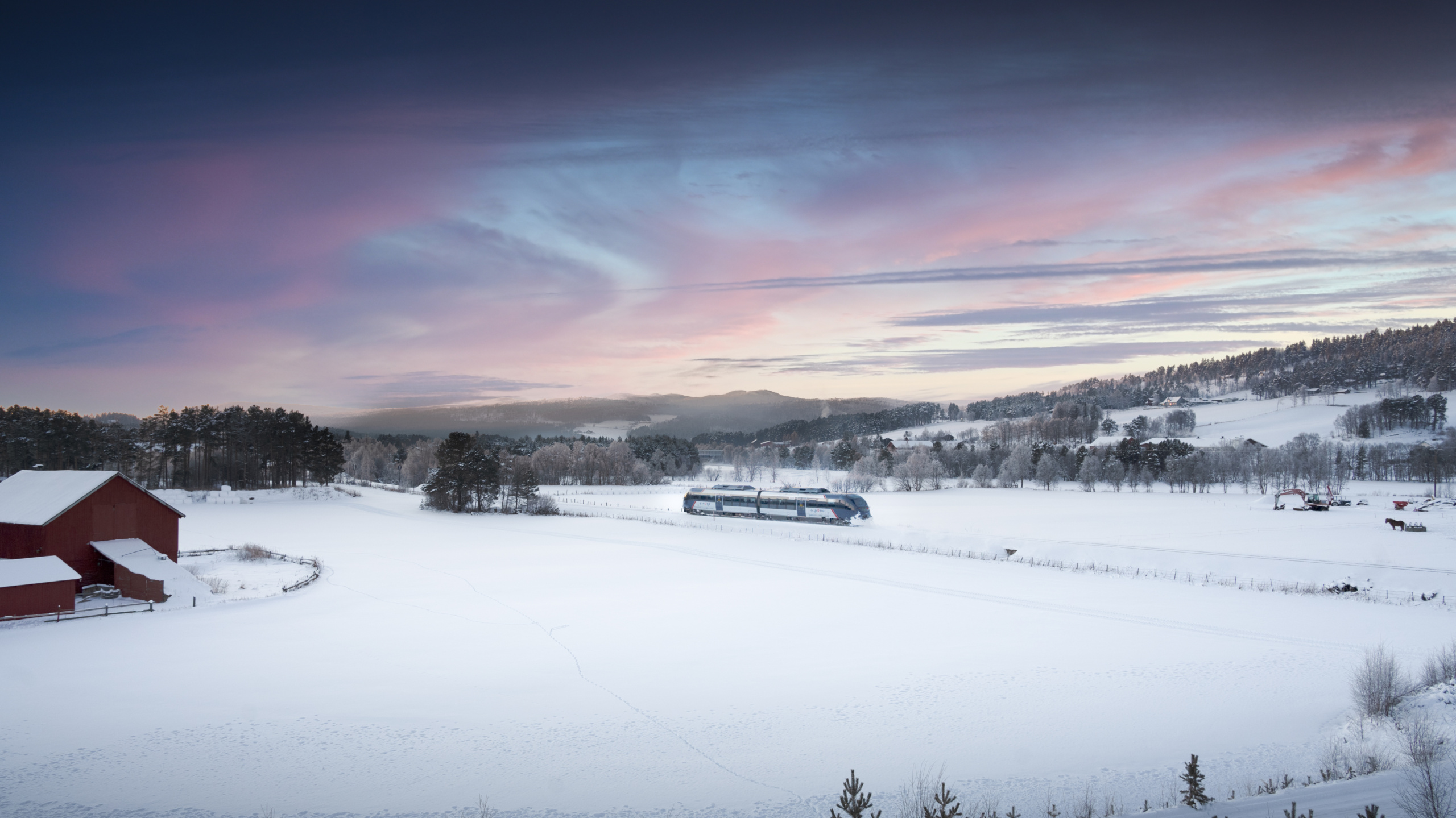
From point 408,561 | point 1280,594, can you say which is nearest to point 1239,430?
point 1280,594

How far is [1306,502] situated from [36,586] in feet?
318

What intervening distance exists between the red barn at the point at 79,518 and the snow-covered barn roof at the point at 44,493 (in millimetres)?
35

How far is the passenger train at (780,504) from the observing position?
191 ft

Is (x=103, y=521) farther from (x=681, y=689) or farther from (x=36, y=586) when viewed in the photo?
(x=681, y=689)

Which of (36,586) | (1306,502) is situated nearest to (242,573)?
(36,586)

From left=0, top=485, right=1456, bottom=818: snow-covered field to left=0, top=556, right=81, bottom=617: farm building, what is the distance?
3.43ft

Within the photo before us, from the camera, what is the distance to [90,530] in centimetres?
3003

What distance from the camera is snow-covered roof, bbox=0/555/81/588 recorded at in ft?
79.3

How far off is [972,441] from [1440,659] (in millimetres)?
168536

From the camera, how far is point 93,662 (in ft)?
64.2

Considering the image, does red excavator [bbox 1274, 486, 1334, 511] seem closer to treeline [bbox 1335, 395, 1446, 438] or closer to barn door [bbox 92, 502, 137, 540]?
treeline [bbox 1335, 395, 1446, 438]

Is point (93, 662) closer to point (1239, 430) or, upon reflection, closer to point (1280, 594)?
point (1280, 594)

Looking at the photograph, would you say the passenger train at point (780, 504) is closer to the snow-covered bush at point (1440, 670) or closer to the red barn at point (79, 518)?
the snow-covered bush at point (1440, 670)

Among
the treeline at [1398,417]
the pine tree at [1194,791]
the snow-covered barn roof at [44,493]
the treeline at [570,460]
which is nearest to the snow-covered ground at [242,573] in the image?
the snow-covered barn roof at [44,493]
